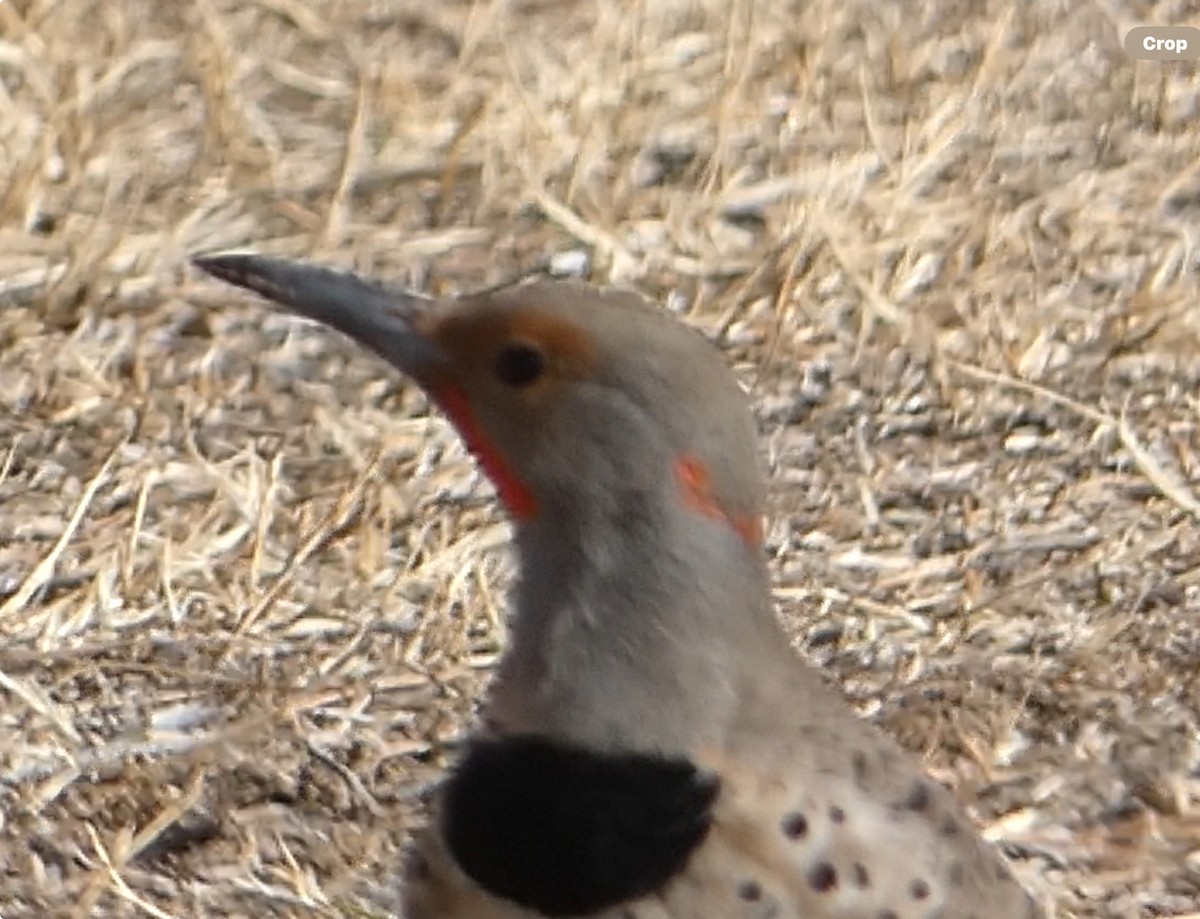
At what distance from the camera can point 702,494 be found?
5.57 feet

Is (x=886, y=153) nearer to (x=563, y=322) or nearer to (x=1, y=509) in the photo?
(x=1, y=509)

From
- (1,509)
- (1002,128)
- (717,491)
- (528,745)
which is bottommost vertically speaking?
(1,509)

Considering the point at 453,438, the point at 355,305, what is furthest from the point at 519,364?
the point at 453,438

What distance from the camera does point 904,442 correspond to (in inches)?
118

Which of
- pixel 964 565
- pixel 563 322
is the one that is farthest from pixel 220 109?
pixel 563 322

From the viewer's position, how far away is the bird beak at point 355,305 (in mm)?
1823

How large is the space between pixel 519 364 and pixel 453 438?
114cm

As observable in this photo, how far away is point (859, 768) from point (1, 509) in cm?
137

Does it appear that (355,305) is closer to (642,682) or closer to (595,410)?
(595,410)

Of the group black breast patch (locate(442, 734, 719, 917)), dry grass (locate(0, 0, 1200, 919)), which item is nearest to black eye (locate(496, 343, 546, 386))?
black breast patch (locate(442, 734, 719, 917))

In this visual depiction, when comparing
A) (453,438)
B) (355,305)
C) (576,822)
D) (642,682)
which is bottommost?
(453,438)

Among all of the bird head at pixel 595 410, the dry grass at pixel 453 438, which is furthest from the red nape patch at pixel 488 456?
the dry grass at pixel 453 438

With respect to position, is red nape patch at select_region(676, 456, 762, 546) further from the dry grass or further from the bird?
the dry grass

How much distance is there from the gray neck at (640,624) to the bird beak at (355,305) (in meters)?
0.18
